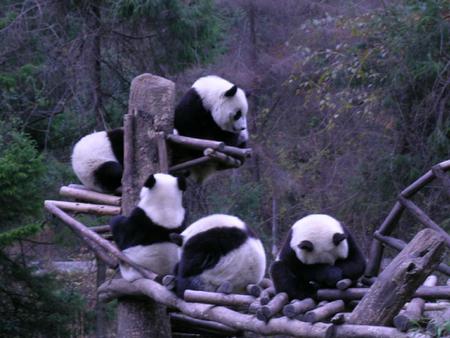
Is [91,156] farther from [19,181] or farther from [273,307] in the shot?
[273,307]

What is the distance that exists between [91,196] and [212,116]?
1.25 m

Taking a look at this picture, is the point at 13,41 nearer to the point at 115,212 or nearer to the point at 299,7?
the point at 115,212

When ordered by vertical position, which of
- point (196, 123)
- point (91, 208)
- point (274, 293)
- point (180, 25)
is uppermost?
point (180, 25)

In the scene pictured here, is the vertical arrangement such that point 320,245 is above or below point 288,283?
above

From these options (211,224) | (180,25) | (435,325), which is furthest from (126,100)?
(435,325)

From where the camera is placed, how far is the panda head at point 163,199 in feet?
20.3

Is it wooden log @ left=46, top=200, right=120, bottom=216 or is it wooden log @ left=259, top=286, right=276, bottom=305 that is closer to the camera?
wooden log @ left=259, top=286, right=276, bottom=305

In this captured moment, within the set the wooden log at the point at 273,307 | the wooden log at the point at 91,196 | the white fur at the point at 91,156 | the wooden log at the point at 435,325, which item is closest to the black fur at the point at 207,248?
the wooden log at the point at 273,307

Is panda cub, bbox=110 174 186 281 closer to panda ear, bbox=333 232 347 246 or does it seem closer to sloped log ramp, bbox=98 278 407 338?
sloped log ramp, bbox=98 278 407 338

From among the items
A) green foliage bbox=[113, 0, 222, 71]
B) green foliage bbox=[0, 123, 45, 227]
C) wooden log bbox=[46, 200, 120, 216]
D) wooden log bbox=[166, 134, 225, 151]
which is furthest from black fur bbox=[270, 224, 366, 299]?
Answer: green foliage bbox=[113, 0, 222, 71]

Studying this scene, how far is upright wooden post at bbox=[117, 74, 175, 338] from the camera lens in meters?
6.65

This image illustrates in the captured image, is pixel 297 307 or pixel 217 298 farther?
pixel 217 298

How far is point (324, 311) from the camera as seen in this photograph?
438cm

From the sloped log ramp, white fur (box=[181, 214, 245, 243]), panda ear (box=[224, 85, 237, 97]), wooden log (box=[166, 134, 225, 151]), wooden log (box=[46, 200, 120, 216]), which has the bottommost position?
the sloped log ramp
